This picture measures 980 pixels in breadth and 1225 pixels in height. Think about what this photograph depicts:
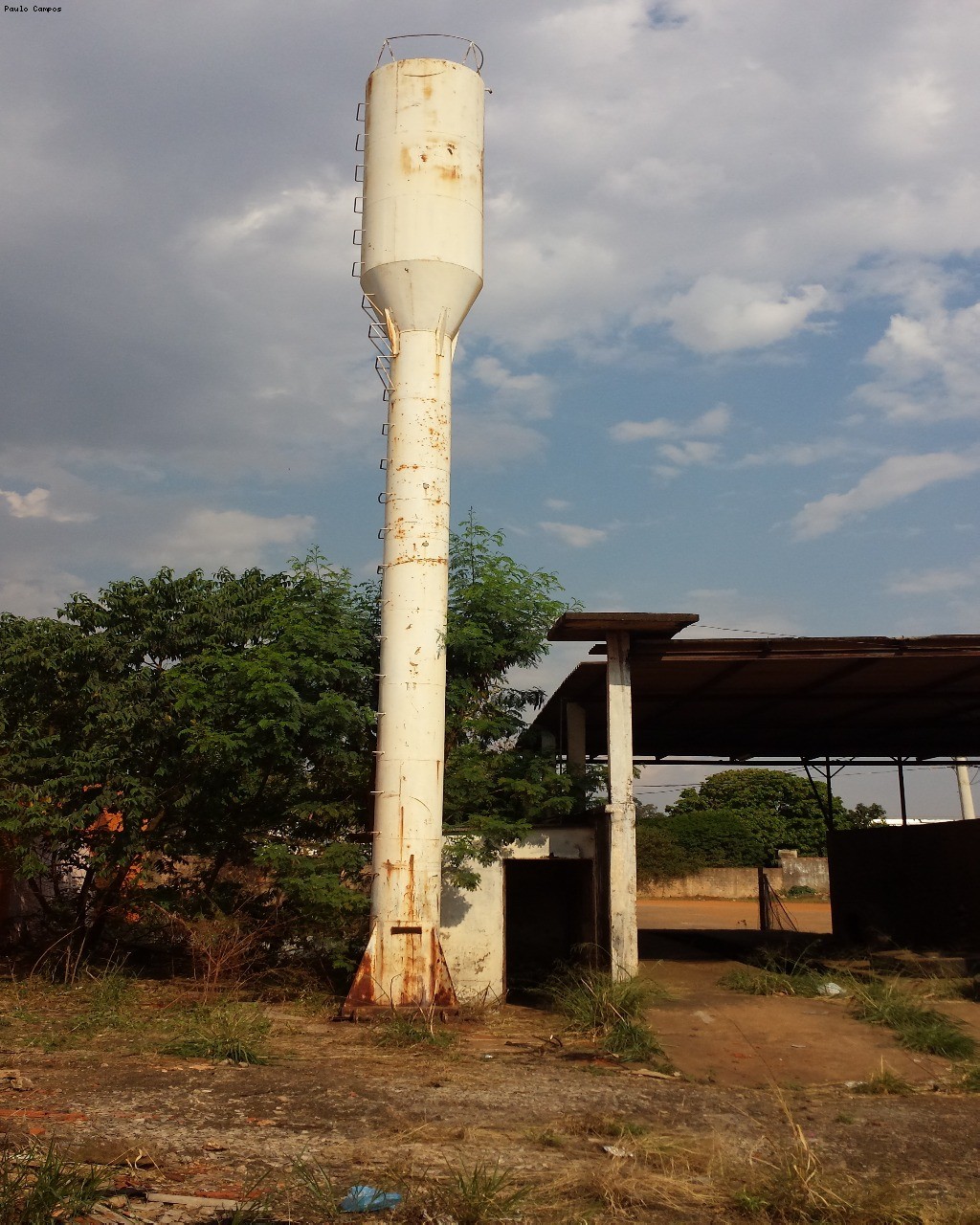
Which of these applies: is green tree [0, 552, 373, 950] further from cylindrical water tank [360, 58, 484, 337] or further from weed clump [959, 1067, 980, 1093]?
weed clump [959, 1067, 980, 1093]

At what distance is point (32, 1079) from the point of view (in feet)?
30.8

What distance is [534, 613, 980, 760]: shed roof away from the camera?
14203 millimetres

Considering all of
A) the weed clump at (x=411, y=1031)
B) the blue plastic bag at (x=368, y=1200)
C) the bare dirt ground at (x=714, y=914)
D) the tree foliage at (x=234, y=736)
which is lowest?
the blue plastic bag at (x=368, y=1200)

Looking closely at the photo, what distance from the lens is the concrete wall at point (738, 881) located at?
46.8 m

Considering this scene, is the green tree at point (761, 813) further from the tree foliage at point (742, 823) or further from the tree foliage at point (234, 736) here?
the tree foliage at point (234, 736)

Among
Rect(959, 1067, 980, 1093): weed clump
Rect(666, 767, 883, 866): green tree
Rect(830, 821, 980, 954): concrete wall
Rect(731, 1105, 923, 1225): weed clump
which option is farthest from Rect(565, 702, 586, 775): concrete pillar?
Rect(666, 767, 883, 866): green tree

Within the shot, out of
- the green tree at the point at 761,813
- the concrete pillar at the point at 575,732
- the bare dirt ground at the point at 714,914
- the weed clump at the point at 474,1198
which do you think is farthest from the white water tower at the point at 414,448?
the green tree at the point at 761,813

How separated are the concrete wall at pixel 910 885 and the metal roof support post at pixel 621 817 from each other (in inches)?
253

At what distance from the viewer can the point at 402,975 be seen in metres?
12.9

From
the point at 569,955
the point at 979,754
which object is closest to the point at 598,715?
the point at 569,955

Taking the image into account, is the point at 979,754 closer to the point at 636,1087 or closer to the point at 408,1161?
the point at 636,1087

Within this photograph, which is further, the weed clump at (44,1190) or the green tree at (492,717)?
the green tree at (492,717)

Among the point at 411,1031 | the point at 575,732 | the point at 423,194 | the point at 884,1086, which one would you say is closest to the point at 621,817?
the point at 411,1031

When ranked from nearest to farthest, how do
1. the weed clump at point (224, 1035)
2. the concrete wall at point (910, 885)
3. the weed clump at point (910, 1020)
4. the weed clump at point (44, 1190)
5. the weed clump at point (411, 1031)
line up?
the weed clump at point (44, 1190) → the weed clump at point (224, 1035) → the weed clump at point (910, 1020) → the weed clump at point (411, 1031) → the concrete wall at point (910, 885)
